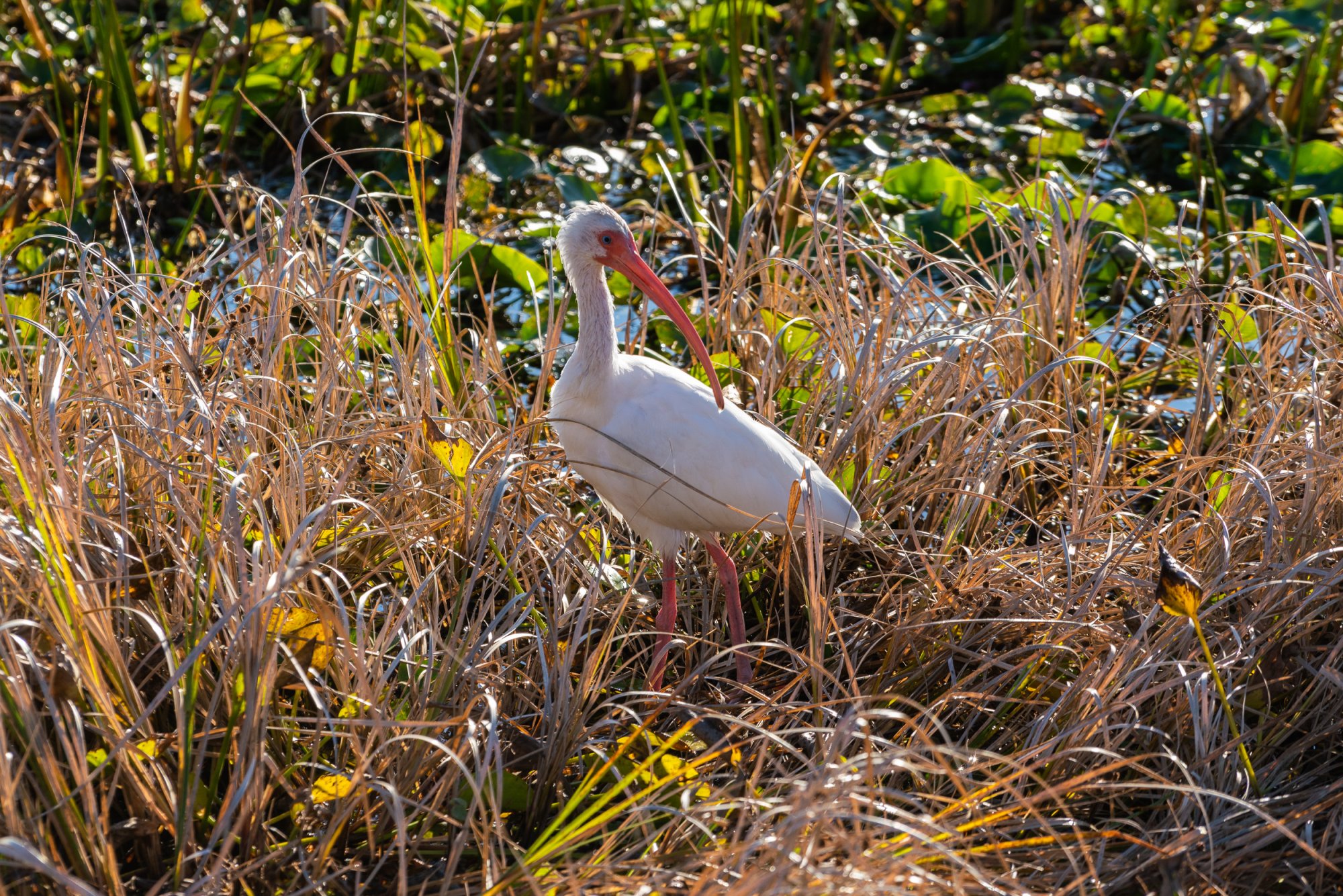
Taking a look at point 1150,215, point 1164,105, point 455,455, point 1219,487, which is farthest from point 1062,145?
point 455,455

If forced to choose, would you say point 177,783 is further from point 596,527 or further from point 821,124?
point 821,124

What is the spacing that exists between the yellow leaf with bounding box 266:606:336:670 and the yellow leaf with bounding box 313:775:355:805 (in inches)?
7.5

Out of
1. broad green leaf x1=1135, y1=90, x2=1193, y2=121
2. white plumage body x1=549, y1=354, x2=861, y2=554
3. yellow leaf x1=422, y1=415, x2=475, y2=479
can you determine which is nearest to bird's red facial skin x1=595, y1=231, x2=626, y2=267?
white plumage body x1=549, y1=354, x2=861, y2=554

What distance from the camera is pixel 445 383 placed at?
9.51 ft

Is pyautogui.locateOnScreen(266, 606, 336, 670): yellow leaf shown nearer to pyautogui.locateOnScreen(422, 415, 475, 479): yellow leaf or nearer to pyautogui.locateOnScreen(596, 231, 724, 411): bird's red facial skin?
pyautogui.locateOnScreen(422, 415, 475, 479): yellow leaf

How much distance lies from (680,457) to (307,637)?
89 cm

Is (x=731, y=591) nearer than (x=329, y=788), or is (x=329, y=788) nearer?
(x=329, y=788)

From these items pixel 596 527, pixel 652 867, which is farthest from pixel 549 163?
pixel 652 867

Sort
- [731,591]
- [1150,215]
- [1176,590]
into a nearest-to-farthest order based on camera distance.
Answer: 1. [1176,590]
2. [731,591]
3. [1150,215]

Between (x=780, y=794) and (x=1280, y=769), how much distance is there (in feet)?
3.13

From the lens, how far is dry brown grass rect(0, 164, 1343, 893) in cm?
185

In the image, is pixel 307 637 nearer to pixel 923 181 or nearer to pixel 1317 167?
pixel 923 181

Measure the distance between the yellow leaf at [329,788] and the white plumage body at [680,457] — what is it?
0.87 metres

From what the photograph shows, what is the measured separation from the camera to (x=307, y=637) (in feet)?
7.11
